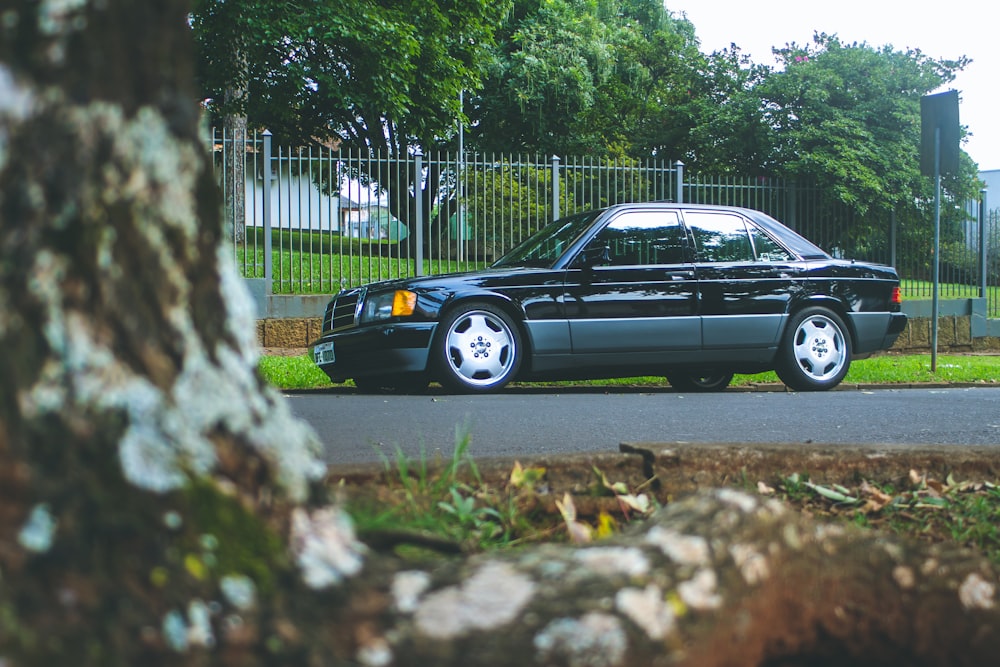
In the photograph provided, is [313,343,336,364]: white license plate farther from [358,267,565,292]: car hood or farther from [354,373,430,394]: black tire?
[358,267,565,292]: car hood

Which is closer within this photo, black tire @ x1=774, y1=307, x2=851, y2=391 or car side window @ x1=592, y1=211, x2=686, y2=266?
car side window @ x1=592, y1=211, x2=686, y2=266

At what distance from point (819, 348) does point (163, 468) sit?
9.37 meters

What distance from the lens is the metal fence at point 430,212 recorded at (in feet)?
49.0

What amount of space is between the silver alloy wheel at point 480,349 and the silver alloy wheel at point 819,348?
9.32ft

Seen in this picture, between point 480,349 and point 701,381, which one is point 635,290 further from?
point 701,381

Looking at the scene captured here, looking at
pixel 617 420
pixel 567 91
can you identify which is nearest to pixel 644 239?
pixel 617 420

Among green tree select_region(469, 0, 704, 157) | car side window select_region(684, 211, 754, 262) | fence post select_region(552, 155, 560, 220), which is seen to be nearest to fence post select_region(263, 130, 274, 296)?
fence post select_region(552, 155, 560, 220)

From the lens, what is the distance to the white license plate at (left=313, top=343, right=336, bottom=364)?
9.16 m

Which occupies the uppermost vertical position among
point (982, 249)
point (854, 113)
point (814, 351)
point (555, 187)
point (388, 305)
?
point (854, 113)

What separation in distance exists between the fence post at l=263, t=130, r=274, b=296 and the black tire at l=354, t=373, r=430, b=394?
5.30m

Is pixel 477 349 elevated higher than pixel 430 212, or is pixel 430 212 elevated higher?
pixel 430 212

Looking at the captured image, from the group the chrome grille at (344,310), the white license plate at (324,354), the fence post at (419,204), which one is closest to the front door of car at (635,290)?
the chrome grille at (344,310)

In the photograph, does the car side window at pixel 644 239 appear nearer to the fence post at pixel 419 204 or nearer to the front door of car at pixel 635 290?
the front door of car at pixel 635 290

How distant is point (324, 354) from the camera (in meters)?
9.27
